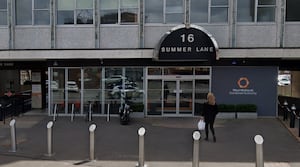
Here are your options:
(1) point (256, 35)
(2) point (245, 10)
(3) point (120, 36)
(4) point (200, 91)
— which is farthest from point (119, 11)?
(1) point (256, 35)

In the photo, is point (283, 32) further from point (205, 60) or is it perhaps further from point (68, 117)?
point (68, 117)

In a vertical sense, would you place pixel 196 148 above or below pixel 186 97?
below

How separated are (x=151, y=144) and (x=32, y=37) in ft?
30.4

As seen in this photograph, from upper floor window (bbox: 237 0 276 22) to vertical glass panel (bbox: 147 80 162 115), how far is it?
5124 millimetres

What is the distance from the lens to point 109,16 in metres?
15.9

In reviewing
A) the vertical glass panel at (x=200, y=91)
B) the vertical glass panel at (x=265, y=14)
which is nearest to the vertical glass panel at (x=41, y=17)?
the vertical glass panel at (x=200, y=91)

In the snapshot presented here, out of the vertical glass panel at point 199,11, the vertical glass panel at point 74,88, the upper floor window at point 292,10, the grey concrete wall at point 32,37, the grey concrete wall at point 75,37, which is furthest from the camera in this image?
the vertical glass panel at point 74,88

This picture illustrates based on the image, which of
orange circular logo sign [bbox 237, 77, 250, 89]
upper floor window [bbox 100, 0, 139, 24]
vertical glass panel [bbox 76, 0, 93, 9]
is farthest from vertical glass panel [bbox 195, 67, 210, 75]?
vertical glass panel [bbox 76, 0, 93, 9]

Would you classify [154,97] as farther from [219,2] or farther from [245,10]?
[245,10]

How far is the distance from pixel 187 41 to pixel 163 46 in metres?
1.11

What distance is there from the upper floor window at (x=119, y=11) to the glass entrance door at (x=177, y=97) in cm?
373

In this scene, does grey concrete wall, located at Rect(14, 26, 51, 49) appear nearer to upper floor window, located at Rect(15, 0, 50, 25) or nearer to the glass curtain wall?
upper floor window, located at Rect(15, 0, 50, 25)

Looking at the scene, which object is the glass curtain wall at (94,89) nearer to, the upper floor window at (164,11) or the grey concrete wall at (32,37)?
the grey concrete wall at (32,37)

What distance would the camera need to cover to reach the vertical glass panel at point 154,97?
16.4 m
